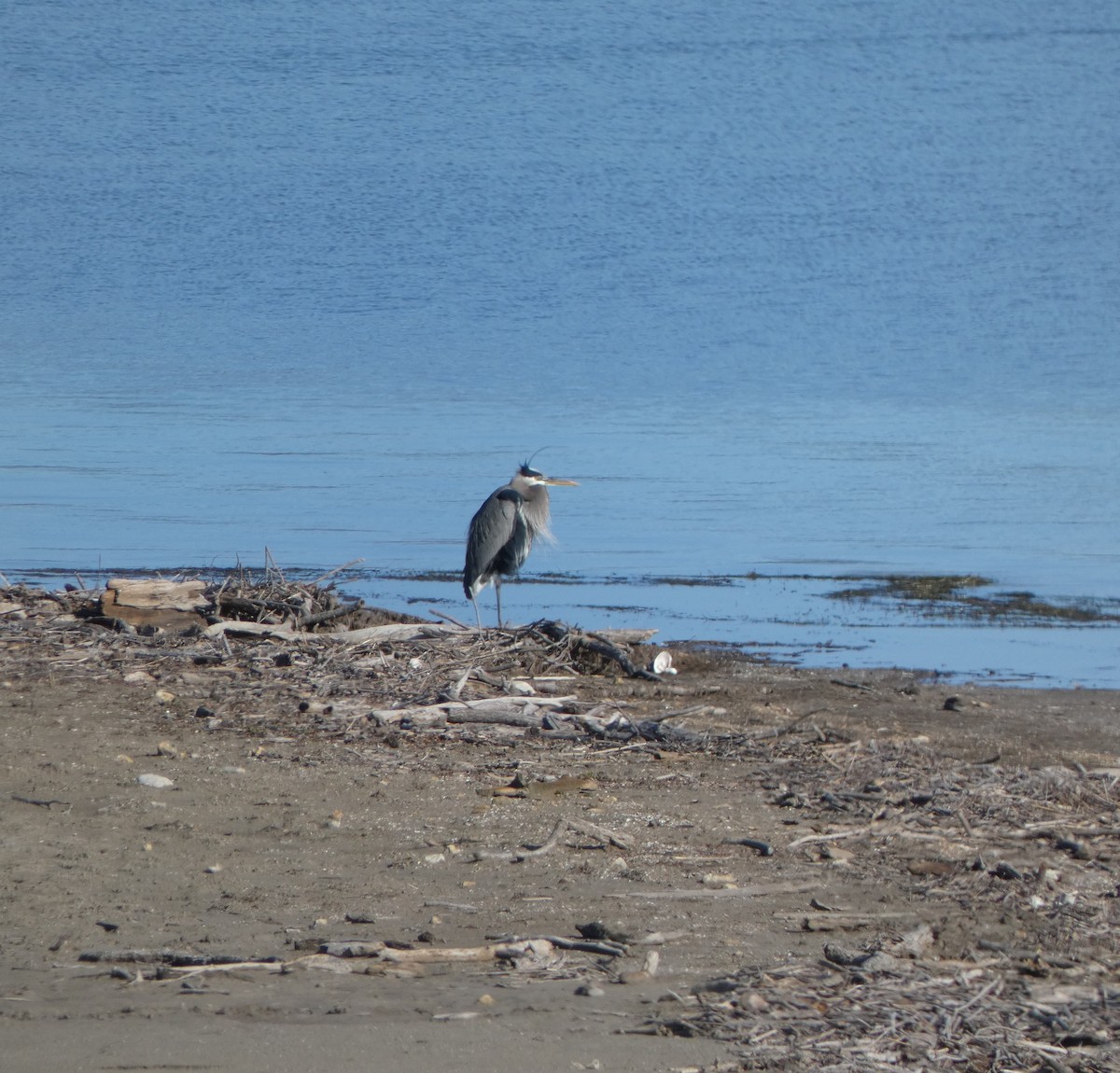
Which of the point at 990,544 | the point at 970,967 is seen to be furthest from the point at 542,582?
the point at 970,967

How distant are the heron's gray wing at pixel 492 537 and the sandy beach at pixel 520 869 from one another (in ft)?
9.30

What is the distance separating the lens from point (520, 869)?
16.5 feet

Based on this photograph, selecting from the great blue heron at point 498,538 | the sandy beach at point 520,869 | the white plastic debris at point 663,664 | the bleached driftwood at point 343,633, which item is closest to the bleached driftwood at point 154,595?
Answer: the bleached driftwood at point 343,633

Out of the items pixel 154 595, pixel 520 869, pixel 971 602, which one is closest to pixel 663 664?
pixel 154 595

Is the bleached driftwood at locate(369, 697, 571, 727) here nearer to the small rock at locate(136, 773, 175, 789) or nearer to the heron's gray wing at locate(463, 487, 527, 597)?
the small rock at locate(136, 773, 175, 789)

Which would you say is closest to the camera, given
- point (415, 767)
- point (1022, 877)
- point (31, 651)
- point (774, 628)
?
point (1022, 877)

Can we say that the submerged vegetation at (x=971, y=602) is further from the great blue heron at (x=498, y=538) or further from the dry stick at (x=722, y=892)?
the dry stick at (x=722, y=892)

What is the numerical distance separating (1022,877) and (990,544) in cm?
1238

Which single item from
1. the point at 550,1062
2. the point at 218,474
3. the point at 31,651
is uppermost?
the point at 218,474

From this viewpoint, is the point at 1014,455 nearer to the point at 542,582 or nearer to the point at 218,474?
the point at 218,474

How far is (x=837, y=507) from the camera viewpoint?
64.3ft

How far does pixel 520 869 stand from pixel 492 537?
635cm

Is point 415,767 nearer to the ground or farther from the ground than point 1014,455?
nearer to the ground

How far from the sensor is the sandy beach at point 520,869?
3.67 metres
